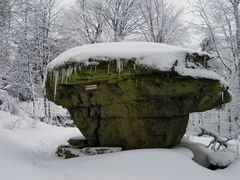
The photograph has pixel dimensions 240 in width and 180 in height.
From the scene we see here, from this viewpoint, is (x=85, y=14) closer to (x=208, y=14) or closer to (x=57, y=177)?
(x=208, y=14)

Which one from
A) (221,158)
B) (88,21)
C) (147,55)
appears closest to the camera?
(147,55)

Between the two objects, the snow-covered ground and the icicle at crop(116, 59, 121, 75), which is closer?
the snow-covered ground

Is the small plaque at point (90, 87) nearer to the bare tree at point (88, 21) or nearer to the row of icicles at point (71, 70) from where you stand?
the row of icicles at point (71, 70)

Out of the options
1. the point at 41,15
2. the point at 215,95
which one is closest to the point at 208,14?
the point at 41,15

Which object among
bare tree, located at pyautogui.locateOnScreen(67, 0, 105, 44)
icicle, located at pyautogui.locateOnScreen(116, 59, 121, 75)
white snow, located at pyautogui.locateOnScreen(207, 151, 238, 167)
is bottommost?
white snow, located at pyautogui.locateOnScreen(207, 151, 238, 167)

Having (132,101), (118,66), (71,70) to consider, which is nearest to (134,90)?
(132,101)

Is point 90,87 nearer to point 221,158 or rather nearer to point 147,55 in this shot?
point 147,55

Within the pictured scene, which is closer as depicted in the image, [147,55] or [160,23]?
[147,55]

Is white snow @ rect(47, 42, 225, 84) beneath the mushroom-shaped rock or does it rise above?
above

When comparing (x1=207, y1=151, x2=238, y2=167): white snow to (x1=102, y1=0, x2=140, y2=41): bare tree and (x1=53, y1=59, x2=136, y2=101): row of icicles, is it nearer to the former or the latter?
(x1=53, y1=59, x2=136, y2=101): row of icicles

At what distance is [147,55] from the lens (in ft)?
21.7

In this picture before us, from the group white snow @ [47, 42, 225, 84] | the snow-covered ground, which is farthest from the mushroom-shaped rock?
the snow-covered ground

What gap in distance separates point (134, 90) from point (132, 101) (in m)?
0.30

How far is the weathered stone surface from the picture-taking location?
6.76 m
